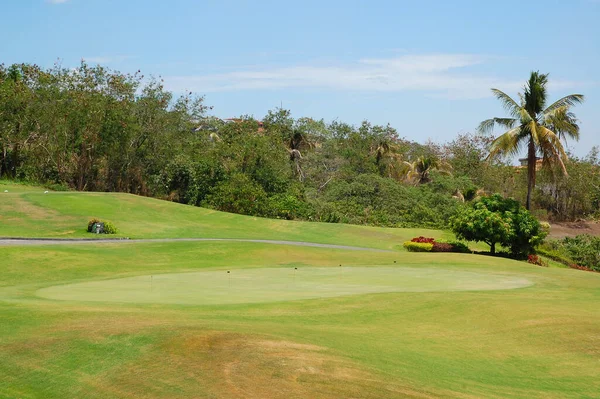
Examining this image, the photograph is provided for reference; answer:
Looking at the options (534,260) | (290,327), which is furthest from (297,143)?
(290,327)

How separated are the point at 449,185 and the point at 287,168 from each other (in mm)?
17817

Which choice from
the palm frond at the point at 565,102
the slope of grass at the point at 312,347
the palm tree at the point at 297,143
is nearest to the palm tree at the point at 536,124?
the palm frond at the point at 565,102

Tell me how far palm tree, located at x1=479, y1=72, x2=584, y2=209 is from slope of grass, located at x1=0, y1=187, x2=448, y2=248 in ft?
35.0

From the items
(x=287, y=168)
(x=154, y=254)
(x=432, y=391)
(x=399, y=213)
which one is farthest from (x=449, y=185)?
(x=432, y=391)

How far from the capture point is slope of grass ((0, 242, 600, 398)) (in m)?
10.4

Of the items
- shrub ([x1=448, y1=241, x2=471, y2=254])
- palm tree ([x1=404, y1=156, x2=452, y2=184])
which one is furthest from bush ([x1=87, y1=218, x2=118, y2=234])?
palm tree ([x1=404, y1=156, x2=452, y2=184])

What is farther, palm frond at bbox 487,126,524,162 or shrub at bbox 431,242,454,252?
palm frond at bbox 487,126,524,162

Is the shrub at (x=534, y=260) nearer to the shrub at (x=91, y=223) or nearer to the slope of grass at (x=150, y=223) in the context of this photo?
the slope of grass at (x=150, y=223)

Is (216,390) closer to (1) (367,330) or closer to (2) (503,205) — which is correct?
(1) (367,330)

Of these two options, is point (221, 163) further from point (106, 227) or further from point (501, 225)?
point (501, 225)

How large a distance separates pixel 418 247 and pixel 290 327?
31.7m

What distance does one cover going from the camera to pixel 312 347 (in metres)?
12.6

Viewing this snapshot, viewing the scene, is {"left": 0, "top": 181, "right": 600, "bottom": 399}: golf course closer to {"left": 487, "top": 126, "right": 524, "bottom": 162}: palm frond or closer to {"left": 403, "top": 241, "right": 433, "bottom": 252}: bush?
{"left": 403, "top": 241, "right": 433, "bottom": 252}: bush

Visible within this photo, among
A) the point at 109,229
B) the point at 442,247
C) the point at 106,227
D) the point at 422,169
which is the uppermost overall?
the point at 422,169
